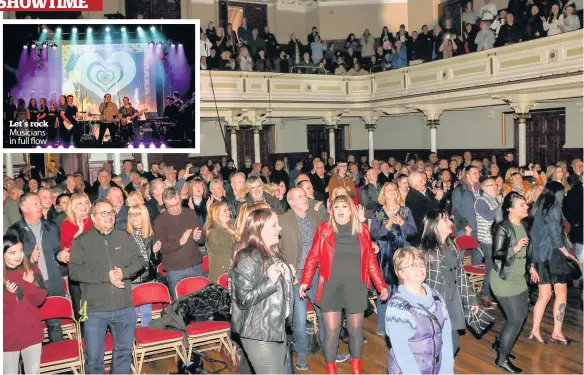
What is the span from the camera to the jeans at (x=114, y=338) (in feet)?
14.9

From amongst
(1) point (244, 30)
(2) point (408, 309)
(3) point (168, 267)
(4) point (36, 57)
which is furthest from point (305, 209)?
(1) point (244, 30)

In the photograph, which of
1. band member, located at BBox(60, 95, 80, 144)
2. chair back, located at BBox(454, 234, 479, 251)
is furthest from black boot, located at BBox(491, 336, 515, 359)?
band member, located at BBox(60, 95, 80, 144)

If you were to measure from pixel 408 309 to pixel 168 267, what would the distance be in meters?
3.35

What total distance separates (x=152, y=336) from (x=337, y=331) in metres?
1.73

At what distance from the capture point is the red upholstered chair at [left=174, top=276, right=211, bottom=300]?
572 centimetres

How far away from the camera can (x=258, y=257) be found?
12.2 feet

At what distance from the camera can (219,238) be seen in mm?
5617

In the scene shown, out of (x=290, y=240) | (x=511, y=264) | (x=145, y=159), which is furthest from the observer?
(x=145, y=159)

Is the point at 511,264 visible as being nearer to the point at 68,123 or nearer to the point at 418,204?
the point at 418,204

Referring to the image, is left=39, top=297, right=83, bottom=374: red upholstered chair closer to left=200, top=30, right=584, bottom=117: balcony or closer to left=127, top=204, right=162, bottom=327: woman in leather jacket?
left=127, top=204, right=162, bottom=327: woman in leather jacket

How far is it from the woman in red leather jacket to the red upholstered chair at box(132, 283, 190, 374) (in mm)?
1369

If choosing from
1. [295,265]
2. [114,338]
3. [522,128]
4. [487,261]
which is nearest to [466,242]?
[487,261]

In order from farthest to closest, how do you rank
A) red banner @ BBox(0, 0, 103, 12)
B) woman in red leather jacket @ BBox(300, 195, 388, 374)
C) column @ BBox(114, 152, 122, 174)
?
column @ BBox(114, 152, 122, 174) < woman in red leather jacket @ BBox(300, 195, 388, 374) < red banner @ BBox(0, 0, 103, 12)

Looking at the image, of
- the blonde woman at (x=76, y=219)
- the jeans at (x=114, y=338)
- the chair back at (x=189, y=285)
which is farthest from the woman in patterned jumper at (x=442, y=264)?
the blonde woman at (x=76, y=219)
